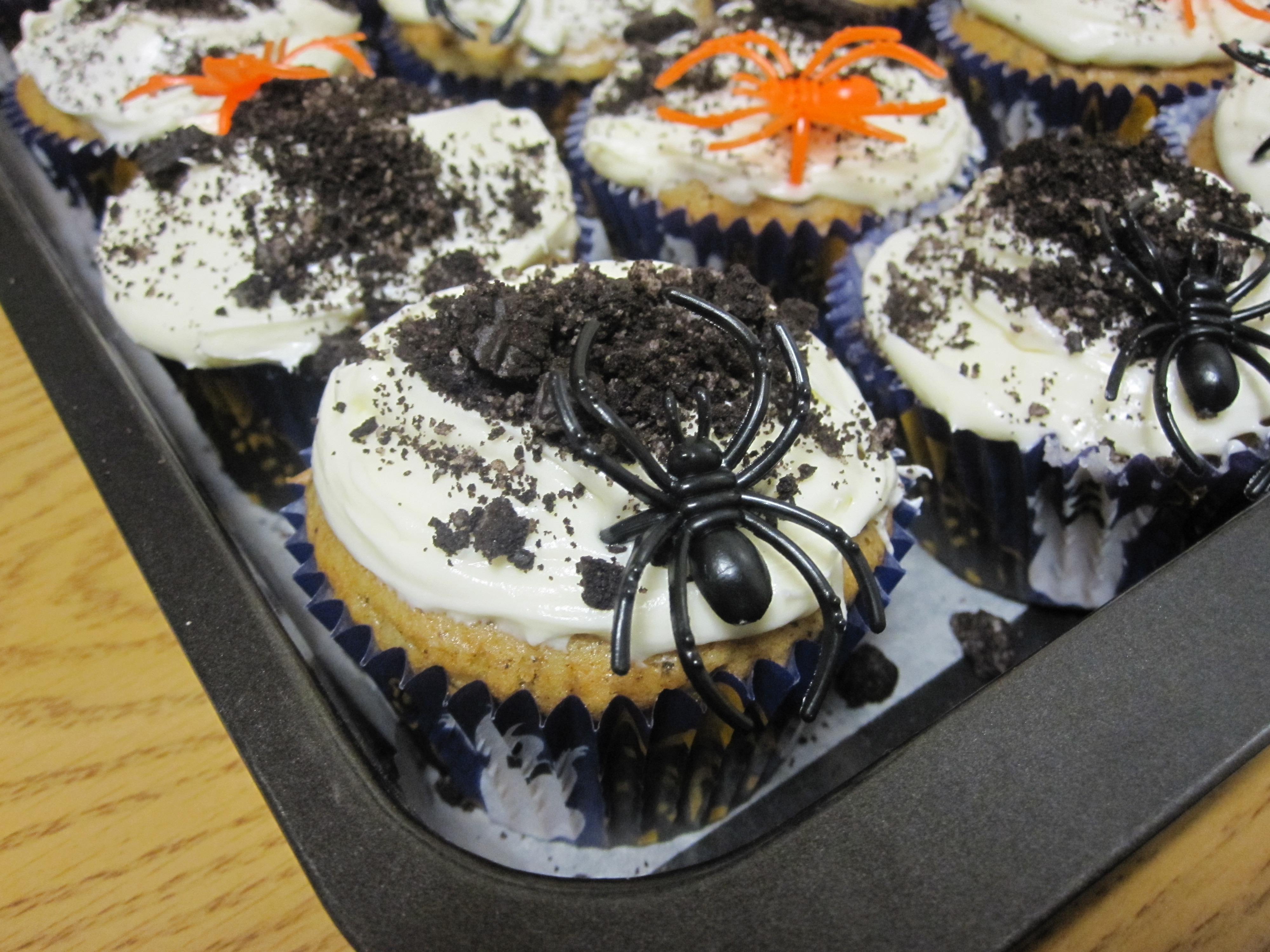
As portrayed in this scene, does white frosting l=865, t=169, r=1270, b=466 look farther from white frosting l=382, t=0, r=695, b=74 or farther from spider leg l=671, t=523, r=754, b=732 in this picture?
white frosting l=382, t=0, r=695, b=74

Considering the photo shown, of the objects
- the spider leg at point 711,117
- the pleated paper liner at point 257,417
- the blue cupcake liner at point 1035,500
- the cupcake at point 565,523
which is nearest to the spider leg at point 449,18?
the spider leg at point 711,117

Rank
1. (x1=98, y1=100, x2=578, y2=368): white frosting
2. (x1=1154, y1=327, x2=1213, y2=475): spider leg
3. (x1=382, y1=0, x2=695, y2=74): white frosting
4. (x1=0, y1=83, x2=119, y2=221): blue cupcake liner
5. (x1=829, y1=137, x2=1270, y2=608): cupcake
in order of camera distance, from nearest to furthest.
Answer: (x1=1154, y1=327, x2=1213, y2=475): spider leg
(x1=829, y1=137, x2=1270, y2=608): cupcake
(x1=98, y1=100, x2=578, y2=368): white frosting
(x1=0, y1=83, x2=119, y2=221): blue cupcake liner
(x1=382, y1=0, x2=695, y2=74): white frosting

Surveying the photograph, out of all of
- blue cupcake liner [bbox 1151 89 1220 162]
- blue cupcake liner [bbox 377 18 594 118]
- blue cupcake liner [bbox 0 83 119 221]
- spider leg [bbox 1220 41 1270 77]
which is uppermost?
spider leg [bbox 1220 41 1270 77]

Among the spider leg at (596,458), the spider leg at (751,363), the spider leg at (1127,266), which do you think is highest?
the spider leg at (1127,266)

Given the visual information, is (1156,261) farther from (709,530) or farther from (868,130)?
(709,530)

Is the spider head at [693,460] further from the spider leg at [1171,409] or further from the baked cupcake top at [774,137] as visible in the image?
the baked cupcake top at [774,137]

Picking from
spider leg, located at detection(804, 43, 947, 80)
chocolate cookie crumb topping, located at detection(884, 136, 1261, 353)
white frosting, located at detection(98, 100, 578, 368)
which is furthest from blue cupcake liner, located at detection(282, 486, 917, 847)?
spider leg, located at detection(804, 43, 947, 80)
